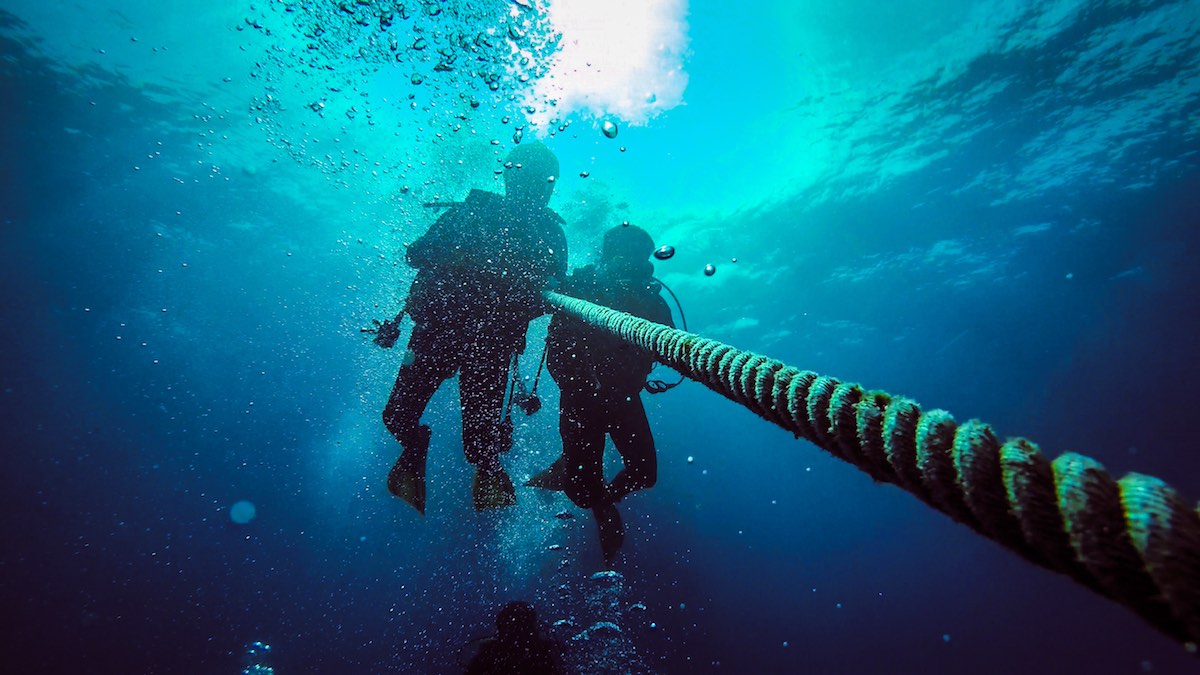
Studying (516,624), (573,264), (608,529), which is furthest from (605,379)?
(573,264)

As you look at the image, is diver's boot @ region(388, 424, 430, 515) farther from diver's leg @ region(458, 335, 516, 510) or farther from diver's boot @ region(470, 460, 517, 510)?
diver's boot @ region(470, 460, 517, 510)

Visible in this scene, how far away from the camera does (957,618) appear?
3362 centimetres

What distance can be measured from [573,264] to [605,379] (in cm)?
1855

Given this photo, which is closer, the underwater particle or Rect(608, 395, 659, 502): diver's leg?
Rect(608, 395, 659, 502): diver's leg

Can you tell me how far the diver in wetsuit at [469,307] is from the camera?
5941 millimetres

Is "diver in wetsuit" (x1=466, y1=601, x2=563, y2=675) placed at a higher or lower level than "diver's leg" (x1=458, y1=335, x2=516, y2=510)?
lower

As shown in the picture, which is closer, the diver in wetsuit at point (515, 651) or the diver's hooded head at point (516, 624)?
the diver in wetsuit at point (515, 651)

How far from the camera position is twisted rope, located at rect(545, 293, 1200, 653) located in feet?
2.05

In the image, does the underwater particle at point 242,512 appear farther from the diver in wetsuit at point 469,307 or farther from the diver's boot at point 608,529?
the diver's boot at point 608,529

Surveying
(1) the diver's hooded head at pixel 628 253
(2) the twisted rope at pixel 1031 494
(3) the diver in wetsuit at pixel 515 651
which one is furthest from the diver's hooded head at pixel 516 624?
(2) the twisted rope at pixel 1031 494

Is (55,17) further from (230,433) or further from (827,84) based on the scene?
(230,433)

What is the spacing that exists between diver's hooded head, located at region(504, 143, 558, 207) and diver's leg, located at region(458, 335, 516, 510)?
2.24m

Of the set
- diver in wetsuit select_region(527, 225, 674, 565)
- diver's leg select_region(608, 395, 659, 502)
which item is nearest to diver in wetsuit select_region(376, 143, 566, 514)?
diver in wetsuit select_region(527, 225, 674, 565)

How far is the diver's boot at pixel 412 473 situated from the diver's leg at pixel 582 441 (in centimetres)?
201
